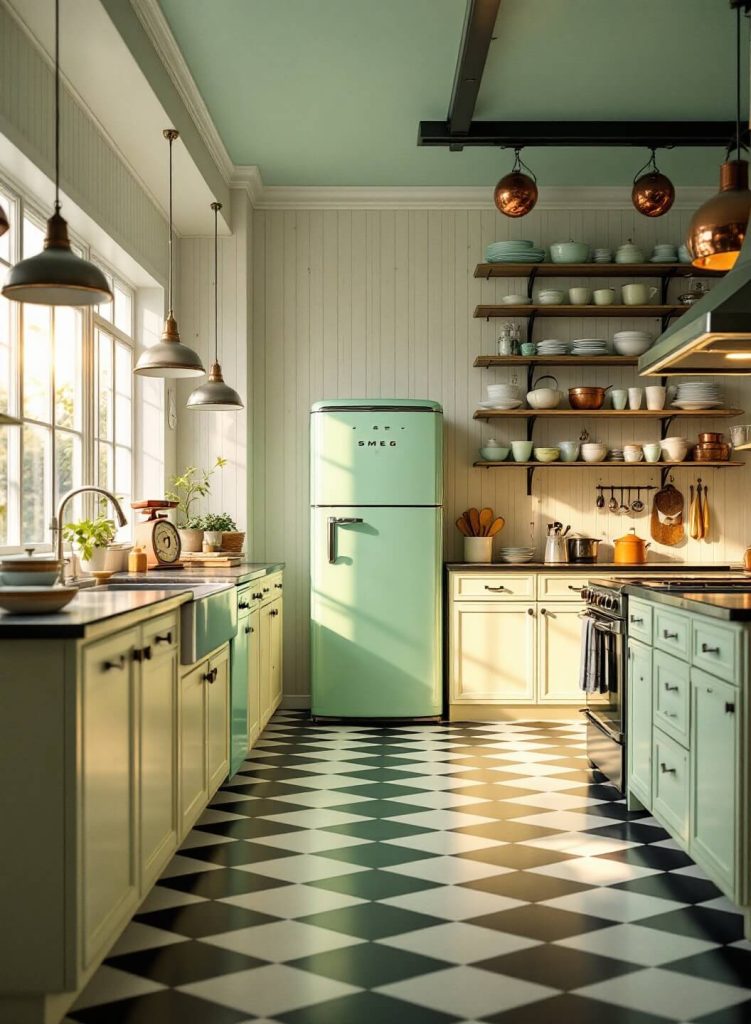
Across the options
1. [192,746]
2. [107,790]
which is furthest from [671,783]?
[107,790]

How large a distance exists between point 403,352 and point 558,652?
6.84 feet

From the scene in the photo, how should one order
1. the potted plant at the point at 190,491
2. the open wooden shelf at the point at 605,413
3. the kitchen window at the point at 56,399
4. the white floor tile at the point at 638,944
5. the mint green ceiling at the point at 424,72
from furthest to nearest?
the open wooden shelf at the point at 605,413
the potted plant at the point at 190,491
the mint green ceiling at the point at 424,72
the kitchen window at the point at 56,399
the white floor tile at the point at 638,944

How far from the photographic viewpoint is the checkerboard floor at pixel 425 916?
230cm

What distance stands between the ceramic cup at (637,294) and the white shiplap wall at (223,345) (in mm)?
2290

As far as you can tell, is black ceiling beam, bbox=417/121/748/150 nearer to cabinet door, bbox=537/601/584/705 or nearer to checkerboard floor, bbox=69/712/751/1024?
cabinet door, bbox=537/601/584/705

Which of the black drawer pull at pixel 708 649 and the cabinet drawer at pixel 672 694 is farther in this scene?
the cabinet drawer at pixel 672 694

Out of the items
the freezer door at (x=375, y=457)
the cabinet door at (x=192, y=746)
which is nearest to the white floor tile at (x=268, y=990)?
the cabinet door at (x=192, y=746)

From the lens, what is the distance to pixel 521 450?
20.1 ft

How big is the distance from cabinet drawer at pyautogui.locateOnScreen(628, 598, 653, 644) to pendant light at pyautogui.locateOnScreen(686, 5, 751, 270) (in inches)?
48.8

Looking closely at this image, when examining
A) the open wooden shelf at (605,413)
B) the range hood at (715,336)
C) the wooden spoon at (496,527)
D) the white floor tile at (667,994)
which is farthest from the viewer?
the wooden spoon at (496,527)

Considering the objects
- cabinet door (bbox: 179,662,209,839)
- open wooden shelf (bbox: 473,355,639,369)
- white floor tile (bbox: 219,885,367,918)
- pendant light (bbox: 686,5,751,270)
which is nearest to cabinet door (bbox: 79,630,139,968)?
white floor tile (bbox: 219,885,367,918)

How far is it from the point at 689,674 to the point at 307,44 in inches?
121

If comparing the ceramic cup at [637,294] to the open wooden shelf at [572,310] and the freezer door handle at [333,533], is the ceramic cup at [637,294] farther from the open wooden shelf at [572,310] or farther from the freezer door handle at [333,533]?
the freezer door handle at [333,533]

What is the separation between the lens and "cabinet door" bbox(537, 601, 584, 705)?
5840mm
